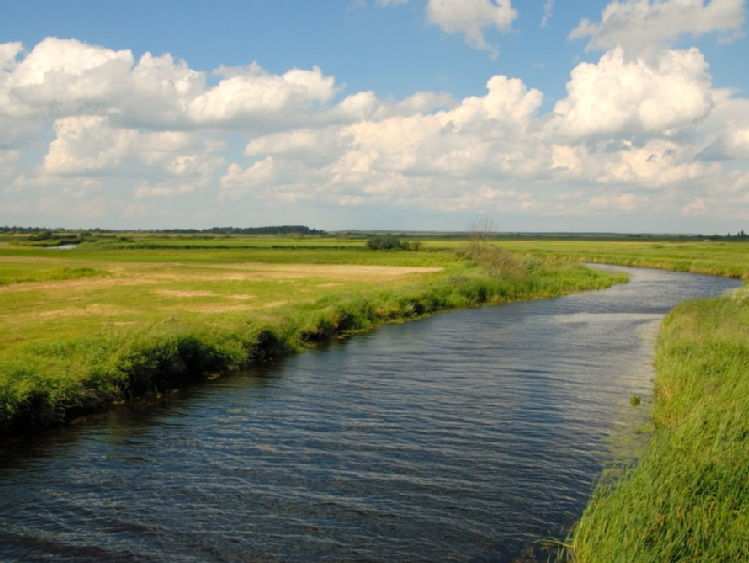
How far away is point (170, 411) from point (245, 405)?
7.18 feet

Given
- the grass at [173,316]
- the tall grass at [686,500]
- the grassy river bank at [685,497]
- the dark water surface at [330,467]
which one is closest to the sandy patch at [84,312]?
the grass at [173,316]

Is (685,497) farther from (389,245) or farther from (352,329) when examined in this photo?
(389,245)

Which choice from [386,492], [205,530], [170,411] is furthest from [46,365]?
[386,492]

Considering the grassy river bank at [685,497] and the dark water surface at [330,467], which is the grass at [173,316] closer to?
the dark water surface at [330,467]

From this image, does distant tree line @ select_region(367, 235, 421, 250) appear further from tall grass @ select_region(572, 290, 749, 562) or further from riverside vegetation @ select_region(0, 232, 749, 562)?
tall grass @ select_region(572, 290, 749, 562)

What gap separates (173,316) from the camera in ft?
91.2

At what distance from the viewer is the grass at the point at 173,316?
62.4ft

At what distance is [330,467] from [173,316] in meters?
14.9

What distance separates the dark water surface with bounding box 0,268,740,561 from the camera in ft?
38.6

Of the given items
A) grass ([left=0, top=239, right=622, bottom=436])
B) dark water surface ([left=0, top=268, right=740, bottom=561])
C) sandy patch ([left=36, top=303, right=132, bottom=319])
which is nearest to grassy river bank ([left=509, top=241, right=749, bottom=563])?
dark water surface ([left=0, top=268, right=740, bottom=561])

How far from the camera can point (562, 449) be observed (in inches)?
648

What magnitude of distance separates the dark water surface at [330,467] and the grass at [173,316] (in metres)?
1.18

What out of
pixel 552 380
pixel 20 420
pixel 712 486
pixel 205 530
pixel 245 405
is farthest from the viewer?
pixel 552 380

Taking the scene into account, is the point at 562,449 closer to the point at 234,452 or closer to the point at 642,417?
the point at 642,417
